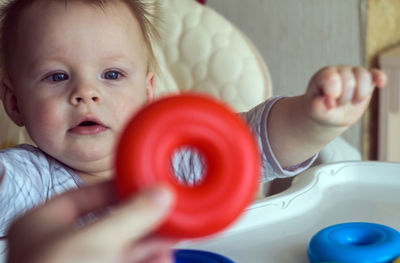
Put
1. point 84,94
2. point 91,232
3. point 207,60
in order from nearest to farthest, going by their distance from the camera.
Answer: point 91,232, point 84,94, point 207,60

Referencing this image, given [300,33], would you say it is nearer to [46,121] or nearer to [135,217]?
[46,121]

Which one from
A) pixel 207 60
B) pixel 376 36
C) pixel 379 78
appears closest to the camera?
pixel 379 78

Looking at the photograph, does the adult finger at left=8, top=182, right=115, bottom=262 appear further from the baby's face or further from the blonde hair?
the blonde hair

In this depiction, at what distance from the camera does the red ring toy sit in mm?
314

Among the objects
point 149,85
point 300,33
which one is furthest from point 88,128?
point 300,33

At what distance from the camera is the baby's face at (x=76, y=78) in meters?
0.69

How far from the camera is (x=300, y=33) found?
174cm

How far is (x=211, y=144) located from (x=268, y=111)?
14.8 inches

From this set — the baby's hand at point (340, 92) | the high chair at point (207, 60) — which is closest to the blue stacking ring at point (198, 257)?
the baby's hand at point (340, 92)

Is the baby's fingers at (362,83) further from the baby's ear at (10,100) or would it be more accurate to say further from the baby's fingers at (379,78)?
the baby's ear at (10,100)

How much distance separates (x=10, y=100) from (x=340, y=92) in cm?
48

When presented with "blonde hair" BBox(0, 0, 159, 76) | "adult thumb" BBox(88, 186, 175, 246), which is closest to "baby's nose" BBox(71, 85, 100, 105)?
"blonde hair" BBox(0, 0, 159, 76)

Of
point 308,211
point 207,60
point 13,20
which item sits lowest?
point 308,211

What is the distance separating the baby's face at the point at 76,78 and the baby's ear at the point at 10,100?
0.15 feet
